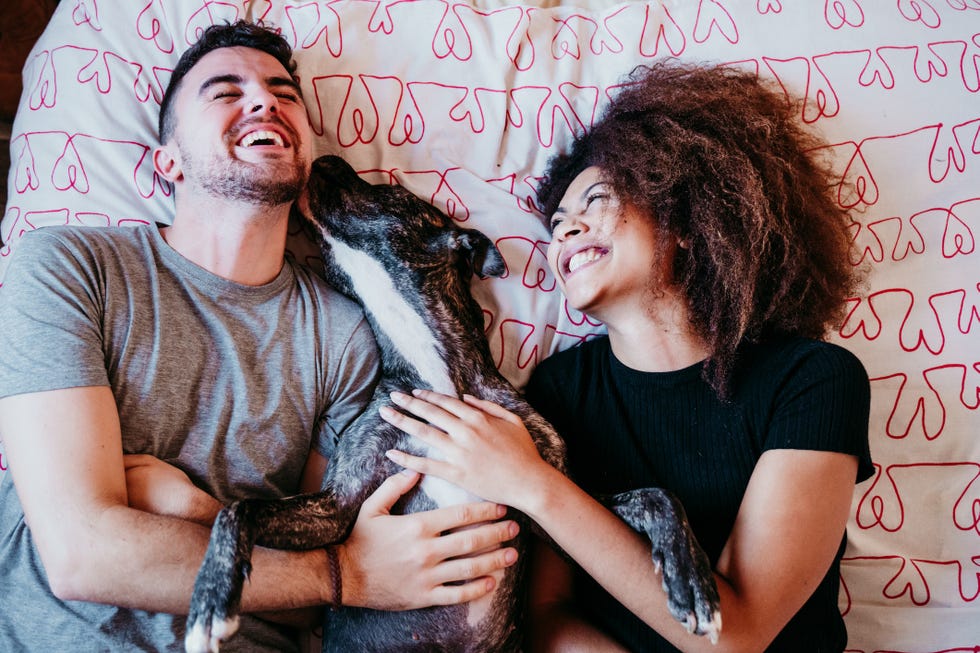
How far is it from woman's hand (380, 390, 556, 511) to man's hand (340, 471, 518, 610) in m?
0.08

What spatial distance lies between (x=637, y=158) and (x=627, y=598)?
125 cm

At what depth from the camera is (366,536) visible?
1.83 metres

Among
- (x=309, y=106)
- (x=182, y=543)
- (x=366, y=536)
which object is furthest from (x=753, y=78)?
(x=182, y=543)

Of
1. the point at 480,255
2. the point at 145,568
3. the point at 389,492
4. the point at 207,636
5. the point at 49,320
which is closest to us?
the point at 207,636

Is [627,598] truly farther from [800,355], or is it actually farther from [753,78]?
[753,78]

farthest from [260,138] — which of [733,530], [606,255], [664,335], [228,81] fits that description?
[733,530]

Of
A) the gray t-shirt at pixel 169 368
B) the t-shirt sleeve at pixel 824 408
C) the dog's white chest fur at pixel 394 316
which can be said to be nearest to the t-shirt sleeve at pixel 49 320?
the gray t-shirt at pixel 169 368

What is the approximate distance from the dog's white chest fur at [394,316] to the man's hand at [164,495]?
666mm

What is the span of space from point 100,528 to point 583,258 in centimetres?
141

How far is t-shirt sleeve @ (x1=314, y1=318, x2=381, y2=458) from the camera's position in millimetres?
2172

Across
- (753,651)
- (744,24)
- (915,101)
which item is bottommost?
(753,651)

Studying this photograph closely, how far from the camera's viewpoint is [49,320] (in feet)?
5.74

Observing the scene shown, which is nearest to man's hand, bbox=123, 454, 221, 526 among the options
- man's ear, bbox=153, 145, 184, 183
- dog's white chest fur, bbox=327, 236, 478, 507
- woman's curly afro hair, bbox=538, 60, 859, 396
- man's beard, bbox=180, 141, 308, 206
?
dog's white chest fur, bbox=327, 236, 478, 507

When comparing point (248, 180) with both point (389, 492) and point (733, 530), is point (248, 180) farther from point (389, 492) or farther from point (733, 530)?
point (733, 530)
